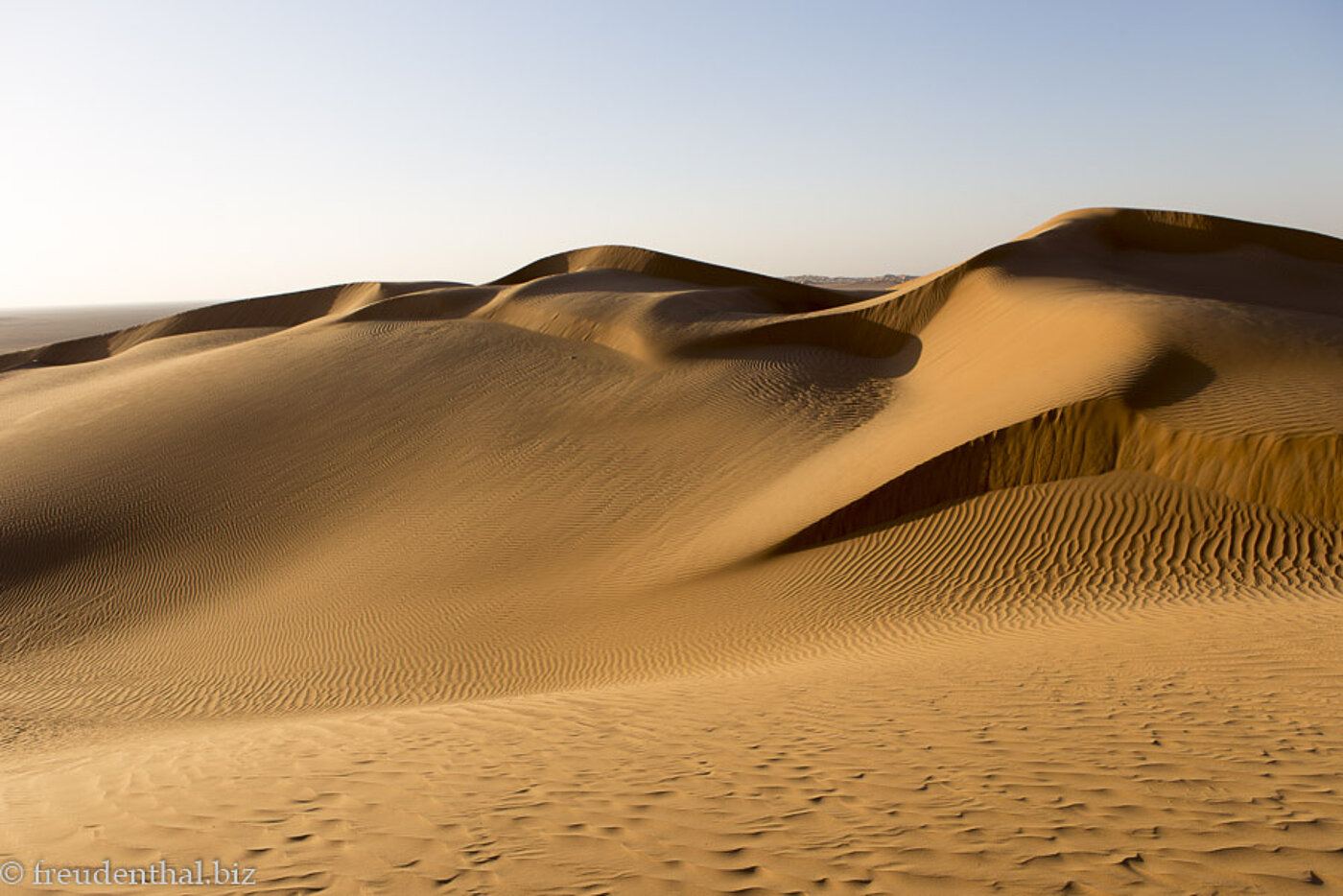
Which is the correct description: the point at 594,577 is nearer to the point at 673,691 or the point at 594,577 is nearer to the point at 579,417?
the point at 673,691

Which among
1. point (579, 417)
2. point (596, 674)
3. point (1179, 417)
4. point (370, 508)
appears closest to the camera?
point (596, 674)

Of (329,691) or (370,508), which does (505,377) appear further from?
(329,691)

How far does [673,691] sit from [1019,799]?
12.7 feet

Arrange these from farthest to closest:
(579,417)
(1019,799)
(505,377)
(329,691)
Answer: (505,377)
(579,417)
(329,691)
(1019,799)

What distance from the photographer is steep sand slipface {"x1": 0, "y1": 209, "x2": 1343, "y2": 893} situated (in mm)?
3994

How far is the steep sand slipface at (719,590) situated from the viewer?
3.99 m

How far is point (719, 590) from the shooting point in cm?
1157

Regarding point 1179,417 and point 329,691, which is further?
point 1179,417

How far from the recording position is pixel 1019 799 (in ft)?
13.5

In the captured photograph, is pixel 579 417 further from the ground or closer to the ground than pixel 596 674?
further from the ground

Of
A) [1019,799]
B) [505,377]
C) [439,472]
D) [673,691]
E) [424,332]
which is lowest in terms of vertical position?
[673,691]

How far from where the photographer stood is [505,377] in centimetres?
2212

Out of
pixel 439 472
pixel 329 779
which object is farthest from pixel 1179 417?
pixel 439 472

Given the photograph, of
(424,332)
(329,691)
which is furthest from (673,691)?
(424,332)
